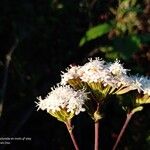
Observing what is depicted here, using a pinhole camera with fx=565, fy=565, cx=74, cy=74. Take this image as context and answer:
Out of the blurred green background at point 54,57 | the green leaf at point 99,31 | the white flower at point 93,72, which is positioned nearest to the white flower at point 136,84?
the white flower at point 93,72

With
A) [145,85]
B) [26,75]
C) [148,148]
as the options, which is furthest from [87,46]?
[145,85]

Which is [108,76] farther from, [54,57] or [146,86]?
[54,57]

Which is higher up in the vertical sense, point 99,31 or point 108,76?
point 99,31

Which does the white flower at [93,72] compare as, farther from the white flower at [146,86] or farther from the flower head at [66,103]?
the white flower at [146,86]

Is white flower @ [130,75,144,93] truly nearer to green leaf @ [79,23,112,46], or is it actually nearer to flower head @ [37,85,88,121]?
flower head @ [37,85,88,121]

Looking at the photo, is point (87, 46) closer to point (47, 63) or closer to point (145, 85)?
point (47, 63)

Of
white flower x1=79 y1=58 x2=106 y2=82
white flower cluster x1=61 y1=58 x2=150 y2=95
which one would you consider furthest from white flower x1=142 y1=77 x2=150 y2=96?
white flower x1=79 y1=58 x2=106 y2=82

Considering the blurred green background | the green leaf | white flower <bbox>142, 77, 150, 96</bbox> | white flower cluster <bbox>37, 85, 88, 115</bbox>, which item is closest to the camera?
white flower cluster <bbox>37, 85, 88, 115</bbox>

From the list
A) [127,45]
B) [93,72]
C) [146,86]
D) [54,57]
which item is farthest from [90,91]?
[54,57]

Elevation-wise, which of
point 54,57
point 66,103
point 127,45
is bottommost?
point 66,103
